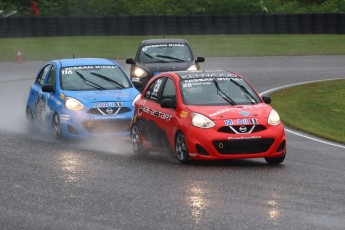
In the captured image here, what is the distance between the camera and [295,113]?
22.8 metres

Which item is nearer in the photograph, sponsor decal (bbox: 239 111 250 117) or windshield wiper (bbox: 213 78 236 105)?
sponsor decal (bbox: 239 111 250 117)

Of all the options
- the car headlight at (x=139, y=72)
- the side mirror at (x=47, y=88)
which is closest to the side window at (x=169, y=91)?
the side mirror at (x=47, y=88)

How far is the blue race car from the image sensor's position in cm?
1730

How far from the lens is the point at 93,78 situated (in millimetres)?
18531

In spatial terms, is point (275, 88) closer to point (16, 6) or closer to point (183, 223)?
point (183, 223)

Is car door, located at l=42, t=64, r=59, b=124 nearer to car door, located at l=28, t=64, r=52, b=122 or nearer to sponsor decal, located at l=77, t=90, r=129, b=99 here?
car door, located at l=28, t=64, r=52, b=122

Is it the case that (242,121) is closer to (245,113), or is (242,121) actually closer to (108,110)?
(245,113)

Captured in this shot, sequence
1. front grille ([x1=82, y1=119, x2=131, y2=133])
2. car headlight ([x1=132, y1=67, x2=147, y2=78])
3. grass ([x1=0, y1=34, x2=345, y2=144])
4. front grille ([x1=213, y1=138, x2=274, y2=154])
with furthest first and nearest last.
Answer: grass ([x1=0, y1=34, x2=345, y2=144]) → car headlight ([x1=132, y1=67, x2=147, y2=78]) → front grille ([x1=82, y1=119, x2=131, y2=133]) → front grille ([x1=213, y1=138, x2=274, y2=154])

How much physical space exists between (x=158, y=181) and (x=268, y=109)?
2.51 m

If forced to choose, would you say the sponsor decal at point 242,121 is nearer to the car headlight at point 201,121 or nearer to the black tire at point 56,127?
the car headlight at point 201,121

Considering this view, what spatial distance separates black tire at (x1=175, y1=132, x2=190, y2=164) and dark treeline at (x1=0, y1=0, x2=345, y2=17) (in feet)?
141

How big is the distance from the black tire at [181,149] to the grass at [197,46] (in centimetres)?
2715

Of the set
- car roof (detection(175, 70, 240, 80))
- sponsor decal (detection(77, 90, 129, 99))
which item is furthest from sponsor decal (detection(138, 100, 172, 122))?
sponsor decal (detection(77, 90, 129, 99))

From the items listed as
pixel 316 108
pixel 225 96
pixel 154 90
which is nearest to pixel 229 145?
pixel 225 96
